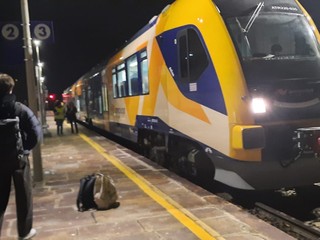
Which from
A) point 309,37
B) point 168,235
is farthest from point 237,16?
point 168,235

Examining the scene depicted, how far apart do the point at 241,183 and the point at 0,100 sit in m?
3.02

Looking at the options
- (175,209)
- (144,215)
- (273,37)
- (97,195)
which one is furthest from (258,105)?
(97,195)

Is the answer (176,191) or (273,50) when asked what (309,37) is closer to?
(273,50)

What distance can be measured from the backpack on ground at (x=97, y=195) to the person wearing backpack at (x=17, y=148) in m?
1.20

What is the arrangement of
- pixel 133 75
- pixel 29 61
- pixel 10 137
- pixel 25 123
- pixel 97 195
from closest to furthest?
pixel 10 137 → pixel 25 123 → pixel 97 195 → pixel 29 61 → pixel 133 75

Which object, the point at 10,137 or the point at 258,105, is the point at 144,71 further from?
the point at 10,137

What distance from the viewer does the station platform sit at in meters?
4.40

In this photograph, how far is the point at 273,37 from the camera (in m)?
5.79

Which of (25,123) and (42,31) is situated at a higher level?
(42,31)

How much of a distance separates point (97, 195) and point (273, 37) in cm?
310

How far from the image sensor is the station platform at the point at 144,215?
4.40 meters

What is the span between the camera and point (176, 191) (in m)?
6.20

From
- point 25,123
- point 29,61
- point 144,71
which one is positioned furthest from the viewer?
point 144,71

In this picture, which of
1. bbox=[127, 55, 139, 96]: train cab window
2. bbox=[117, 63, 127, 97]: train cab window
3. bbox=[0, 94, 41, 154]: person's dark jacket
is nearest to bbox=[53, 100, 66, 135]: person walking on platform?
bbox=[117, 63, 127, 97]: train cab window
